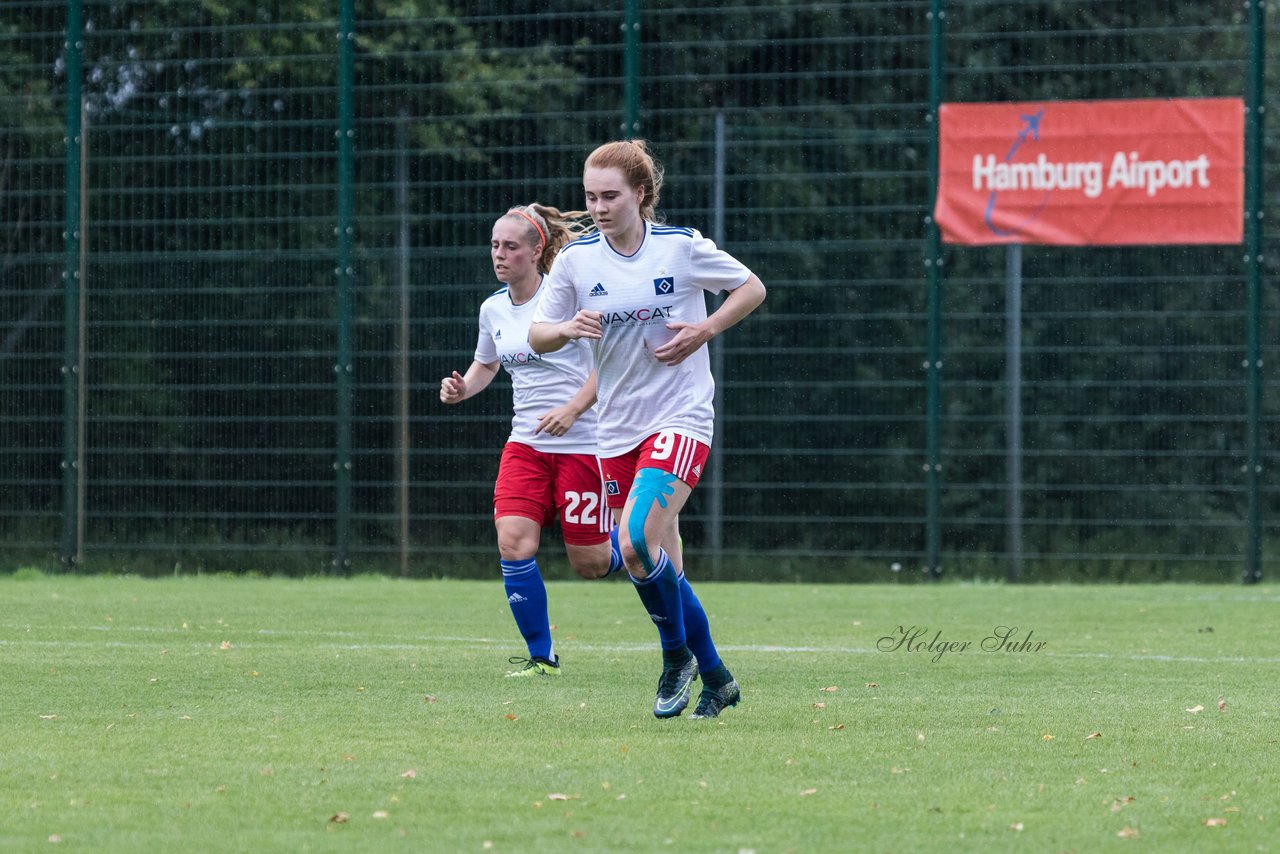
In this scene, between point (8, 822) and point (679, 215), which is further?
point (679, 215)

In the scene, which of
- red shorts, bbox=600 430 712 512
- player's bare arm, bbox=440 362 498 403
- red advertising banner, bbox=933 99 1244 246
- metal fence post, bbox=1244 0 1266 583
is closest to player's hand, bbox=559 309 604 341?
red shorts, bbox=600 430 712 512

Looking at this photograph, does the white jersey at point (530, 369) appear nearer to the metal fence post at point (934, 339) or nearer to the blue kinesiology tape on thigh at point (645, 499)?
the blue kinesiology tape on thigh at point (645, 499)

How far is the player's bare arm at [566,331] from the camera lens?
6.36 metres

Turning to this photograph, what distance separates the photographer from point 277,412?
14875mm

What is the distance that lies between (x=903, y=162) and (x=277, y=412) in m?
4.86

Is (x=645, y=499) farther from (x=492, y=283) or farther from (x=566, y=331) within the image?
(x=492, y=283)

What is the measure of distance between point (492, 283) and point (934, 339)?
3149 mm

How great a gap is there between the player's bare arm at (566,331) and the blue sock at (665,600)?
73 cm

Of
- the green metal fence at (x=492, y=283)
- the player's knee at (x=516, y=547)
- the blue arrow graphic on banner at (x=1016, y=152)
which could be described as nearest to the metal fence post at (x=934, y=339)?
the green metal fence at (x=492, y=283)

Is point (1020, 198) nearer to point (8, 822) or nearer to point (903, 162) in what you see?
point (903, 162)

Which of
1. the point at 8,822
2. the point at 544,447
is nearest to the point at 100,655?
the point at 544,447

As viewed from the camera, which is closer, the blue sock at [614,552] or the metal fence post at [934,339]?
the blue sock at [614,552]

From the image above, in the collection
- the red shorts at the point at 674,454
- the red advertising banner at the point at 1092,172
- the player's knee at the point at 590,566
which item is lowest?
the player's knee at the point at 590,566

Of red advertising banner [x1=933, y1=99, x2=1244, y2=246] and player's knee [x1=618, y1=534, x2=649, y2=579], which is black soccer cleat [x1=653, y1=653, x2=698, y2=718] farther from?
red advertising banner [x1=933, y1=99, x2=1244, y2=246]
